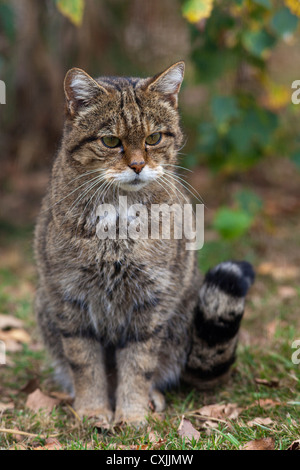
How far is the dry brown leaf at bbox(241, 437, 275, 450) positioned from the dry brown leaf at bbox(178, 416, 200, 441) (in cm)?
22

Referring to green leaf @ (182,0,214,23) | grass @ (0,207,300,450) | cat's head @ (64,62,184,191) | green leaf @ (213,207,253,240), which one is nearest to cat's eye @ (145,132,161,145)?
cat's head @ (64,62,184,191)

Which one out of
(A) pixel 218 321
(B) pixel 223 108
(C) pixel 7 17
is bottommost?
(A) pixel 218 321

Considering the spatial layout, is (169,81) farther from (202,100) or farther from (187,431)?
(202,100)

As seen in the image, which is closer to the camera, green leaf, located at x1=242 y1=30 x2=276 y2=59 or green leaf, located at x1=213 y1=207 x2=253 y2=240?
green leaf, located at x1=242 y1=30 x2=276 y2=59

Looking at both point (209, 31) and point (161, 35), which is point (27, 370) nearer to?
point (209, 31)

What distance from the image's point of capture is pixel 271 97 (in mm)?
4879

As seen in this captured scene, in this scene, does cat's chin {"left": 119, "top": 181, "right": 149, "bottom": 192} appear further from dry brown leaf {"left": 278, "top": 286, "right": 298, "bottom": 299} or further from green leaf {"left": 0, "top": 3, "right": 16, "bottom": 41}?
green leaf {"left": 0, "top": 3, "right": 16, "bottom": 41}

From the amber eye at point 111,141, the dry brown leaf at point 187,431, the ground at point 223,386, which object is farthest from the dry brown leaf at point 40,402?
the amber eye at point 111,141

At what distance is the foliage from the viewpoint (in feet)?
12.9

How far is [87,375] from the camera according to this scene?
Answer: 2719 millimetres

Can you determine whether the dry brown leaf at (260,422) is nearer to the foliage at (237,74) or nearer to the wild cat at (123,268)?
the wild cat at (123,268)

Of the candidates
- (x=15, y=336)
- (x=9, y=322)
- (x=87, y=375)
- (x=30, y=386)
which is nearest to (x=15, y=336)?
(x=15, y=336)

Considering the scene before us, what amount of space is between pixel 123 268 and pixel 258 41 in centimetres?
210

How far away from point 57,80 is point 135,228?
3970mm
